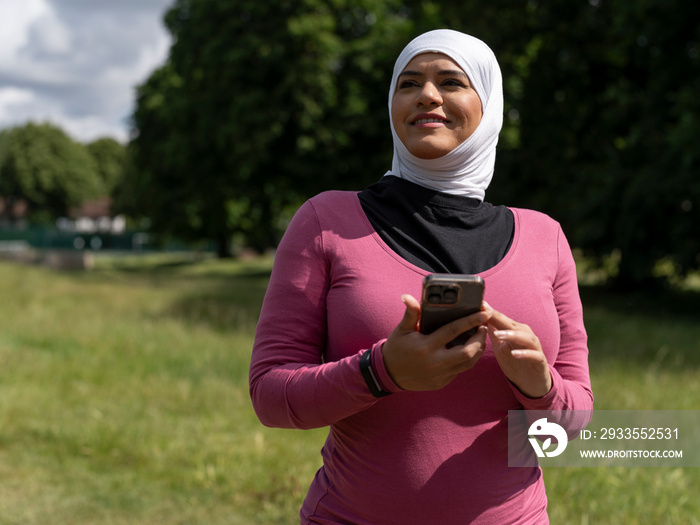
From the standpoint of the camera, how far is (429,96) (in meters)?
1.81

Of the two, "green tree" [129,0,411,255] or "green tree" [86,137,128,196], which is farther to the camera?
"green tree" [86,137,128,196]

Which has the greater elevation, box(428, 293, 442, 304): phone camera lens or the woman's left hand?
box(428, 293, 442, 304): phone camera lens

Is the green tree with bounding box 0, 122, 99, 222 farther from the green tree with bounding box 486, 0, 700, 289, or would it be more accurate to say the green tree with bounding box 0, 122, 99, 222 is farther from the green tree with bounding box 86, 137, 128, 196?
the green tree with bounding box 486, 0, 700, 289

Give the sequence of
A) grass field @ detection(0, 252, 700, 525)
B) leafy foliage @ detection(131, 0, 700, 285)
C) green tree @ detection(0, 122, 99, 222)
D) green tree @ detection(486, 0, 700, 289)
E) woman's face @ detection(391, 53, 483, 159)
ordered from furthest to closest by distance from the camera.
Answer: green tree @ detection(0, 122, 99, 222) → leafy foliage @ detection(131, 0, 700, 285) → green tree @ detection(486, 0, 700, 289) → grass field @ detection(0, 252, 700, 525) → woman's face @ detection(391, 53, 483, 159)

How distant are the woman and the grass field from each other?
3.04 m

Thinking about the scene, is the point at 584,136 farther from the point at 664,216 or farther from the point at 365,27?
the point at 365,27

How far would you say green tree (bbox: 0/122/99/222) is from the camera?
7100 centimetres

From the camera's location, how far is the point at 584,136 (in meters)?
18.2

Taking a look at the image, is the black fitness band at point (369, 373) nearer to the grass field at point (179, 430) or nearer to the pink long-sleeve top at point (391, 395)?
the pink long-sleeve top at point (391, 395)

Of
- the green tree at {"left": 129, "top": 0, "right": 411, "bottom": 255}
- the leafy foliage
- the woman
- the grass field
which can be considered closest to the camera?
the woman

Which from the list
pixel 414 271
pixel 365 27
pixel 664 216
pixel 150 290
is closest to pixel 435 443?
pixel 414 271

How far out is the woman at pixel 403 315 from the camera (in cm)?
172

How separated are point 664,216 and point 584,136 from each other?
12.0 feet

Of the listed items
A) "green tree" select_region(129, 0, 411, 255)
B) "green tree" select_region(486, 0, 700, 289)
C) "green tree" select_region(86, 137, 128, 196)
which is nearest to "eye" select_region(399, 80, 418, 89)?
"green tree" select_region(486, 0, 700, 289)
